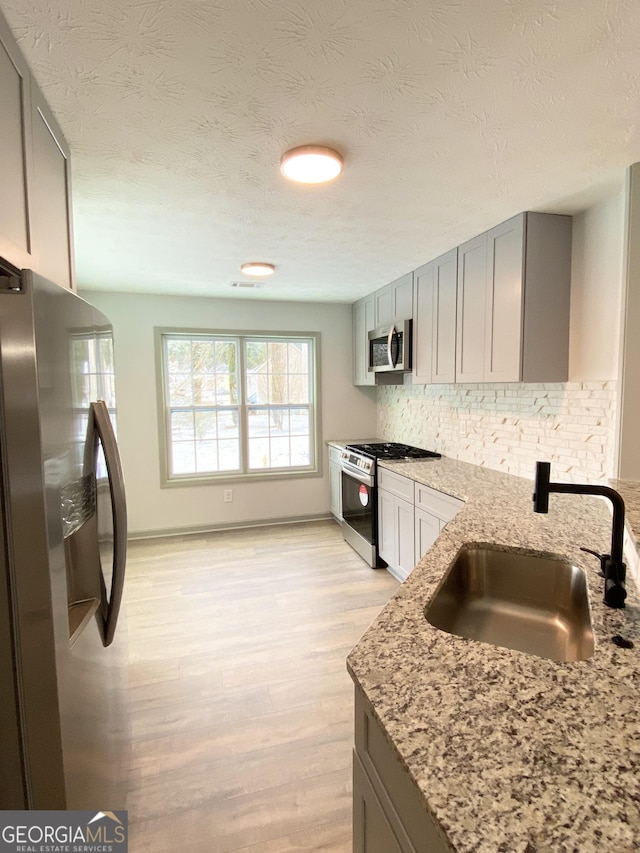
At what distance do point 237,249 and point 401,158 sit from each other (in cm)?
143

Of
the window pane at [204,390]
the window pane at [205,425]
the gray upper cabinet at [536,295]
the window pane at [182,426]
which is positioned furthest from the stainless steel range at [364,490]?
the window pane at [182,426]

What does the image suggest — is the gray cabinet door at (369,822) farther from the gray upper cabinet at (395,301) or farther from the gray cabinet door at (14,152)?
the gray upper cabinet at (395,301)

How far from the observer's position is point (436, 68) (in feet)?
3.87

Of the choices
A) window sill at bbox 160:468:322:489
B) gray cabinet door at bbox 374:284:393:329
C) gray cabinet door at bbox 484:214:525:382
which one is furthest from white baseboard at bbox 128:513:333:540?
gray cabinet door at bbox 484:214:525:382

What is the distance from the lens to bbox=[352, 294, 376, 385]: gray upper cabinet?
169 inches

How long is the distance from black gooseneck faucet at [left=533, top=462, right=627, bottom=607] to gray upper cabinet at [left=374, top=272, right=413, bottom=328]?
2.65 m

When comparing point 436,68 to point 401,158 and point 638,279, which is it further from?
point 638,279

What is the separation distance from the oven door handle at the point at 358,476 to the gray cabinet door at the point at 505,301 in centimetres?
141

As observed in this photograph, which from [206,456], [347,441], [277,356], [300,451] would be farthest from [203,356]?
[347,441]

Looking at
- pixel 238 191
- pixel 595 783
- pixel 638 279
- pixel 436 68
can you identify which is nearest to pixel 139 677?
pixel 595 783

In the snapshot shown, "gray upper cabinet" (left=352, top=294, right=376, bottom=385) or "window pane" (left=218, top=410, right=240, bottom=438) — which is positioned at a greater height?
"gray upper cabinet" (left=352, top=294, right=376, bottom=385)

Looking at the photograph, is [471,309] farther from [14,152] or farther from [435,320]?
[14,152]

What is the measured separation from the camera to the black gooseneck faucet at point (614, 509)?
41.6 inches

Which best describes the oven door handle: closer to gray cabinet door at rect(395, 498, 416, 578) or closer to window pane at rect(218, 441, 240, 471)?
gray cabinet door at rect(395, 498, 416, 578)
